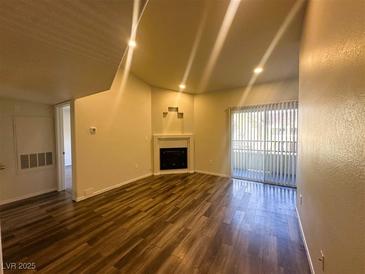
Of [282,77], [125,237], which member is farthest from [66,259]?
[282,77]

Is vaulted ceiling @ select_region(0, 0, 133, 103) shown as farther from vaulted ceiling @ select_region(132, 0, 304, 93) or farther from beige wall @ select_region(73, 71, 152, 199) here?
beige wall @ select_region(73, 71, 152, 199)

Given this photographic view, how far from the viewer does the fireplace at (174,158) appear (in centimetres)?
565

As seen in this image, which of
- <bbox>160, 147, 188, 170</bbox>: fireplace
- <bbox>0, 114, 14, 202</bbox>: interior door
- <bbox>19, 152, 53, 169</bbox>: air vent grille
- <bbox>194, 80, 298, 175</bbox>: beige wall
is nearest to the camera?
<bbox>0, 114, 14, 202</bbox>: interior door

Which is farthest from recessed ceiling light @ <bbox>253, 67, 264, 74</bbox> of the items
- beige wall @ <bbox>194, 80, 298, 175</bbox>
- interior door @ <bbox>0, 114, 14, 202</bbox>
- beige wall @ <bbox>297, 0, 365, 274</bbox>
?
interior door @ <bbox>0, 114, 14, 202</bbox>

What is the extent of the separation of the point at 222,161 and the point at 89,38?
475 cm

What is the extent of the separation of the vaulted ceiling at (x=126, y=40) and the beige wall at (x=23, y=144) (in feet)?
2.20

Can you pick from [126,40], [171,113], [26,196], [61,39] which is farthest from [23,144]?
[171,113]

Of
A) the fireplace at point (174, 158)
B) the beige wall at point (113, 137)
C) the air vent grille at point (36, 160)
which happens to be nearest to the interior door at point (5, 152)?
the air vent grille at point (36, 160)

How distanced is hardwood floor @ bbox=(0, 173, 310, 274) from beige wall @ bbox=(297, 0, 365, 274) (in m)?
0.80

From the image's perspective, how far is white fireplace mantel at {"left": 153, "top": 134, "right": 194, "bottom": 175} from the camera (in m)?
5.51

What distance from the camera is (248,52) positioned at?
296 centimetres

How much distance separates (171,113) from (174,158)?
154 cm

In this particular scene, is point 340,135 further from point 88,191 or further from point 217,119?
point 217,119

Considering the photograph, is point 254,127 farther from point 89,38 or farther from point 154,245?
point 89,38
